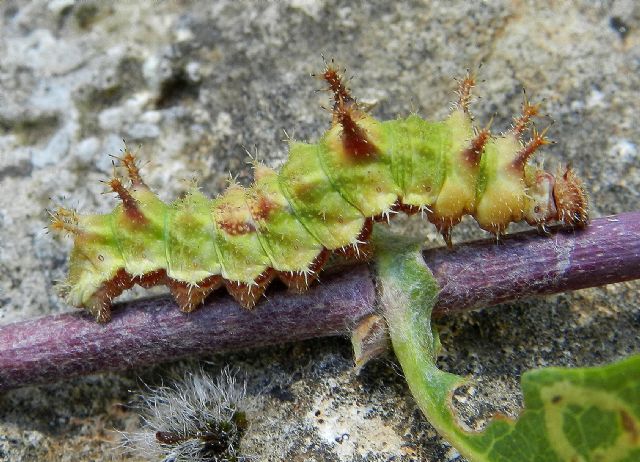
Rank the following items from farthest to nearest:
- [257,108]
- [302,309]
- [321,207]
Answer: [257,108] → [302,309] → [321,207]

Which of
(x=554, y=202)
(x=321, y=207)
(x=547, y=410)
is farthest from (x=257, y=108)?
(x=547, y=410)

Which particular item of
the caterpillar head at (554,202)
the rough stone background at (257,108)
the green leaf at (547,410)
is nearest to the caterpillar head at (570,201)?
the caterpillar head at (554,202)

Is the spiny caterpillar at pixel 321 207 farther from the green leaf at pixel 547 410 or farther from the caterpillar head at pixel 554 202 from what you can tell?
the green leaf at pixel 547 410

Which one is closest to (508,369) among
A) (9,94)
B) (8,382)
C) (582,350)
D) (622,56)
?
(582,350)

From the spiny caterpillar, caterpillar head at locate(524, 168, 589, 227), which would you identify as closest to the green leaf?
the spiny caterpillar

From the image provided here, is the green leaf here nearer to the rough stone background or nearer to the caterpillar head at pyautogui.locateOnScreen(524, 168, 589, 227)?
the rough stone background

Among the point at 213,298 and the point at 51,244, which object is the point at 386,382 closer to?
the point at 213,298

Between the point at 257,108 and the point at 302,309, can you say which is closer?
the point at 302,309

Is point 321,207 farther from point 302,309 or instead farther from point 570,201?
point 570,201
